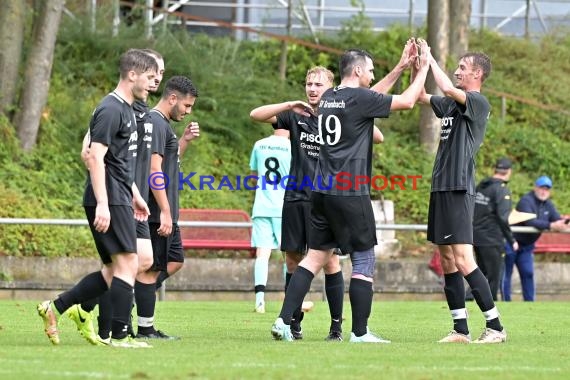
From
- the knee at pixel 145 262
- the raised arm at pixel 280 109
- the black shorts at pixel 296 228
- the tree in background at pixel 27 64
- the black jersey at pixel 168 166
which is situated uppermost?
the tree in background at pixel 27 64

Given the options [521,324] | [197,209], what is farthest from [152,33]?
[521,324]

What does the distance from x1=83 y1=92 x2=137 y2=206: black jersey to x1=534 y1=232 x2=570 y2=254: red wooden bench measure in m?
13.9

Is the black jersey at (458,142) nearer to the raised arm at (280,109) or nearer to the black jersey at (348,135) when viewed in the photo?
the black jersey at (348,135)

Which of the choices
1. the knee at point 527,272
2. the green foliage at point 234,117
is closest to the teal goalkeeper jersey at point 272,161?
the green foliage at point 234,117

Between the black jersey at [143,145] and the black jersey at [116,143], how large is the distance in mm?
594

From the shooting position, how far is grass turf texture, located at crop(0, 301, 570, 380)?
7.95 meters

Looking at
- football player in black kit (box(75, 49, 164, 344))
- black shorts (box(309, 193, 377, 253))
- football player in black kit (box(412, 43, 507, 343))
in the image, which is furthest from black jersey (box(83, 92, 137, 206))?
football player in black kit (box(412, 43, 507, 343))

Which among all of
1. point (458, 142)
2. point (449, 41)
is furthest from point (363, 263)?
point (449, 41)

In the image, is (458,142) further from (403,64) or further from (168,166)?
(168,166)

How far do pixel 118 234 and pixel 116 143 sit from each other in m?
0.65

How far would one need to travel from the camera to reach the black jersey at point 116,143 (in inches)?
372

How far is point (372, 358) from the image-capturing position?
29.4 ft

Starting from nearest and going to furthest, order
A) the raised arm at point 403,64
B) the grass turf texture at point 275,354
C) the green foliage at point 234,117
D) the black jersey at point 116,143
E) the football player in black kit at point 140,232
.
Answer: the grass turf texture at point 275,354 → the black jersey at point 116,143 → the football player in black kit at point 140,232 → the raised arm at point 403,64 → the green foliage at point 234,117

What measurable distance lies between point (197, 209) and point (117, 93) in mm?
Answer: 12239
